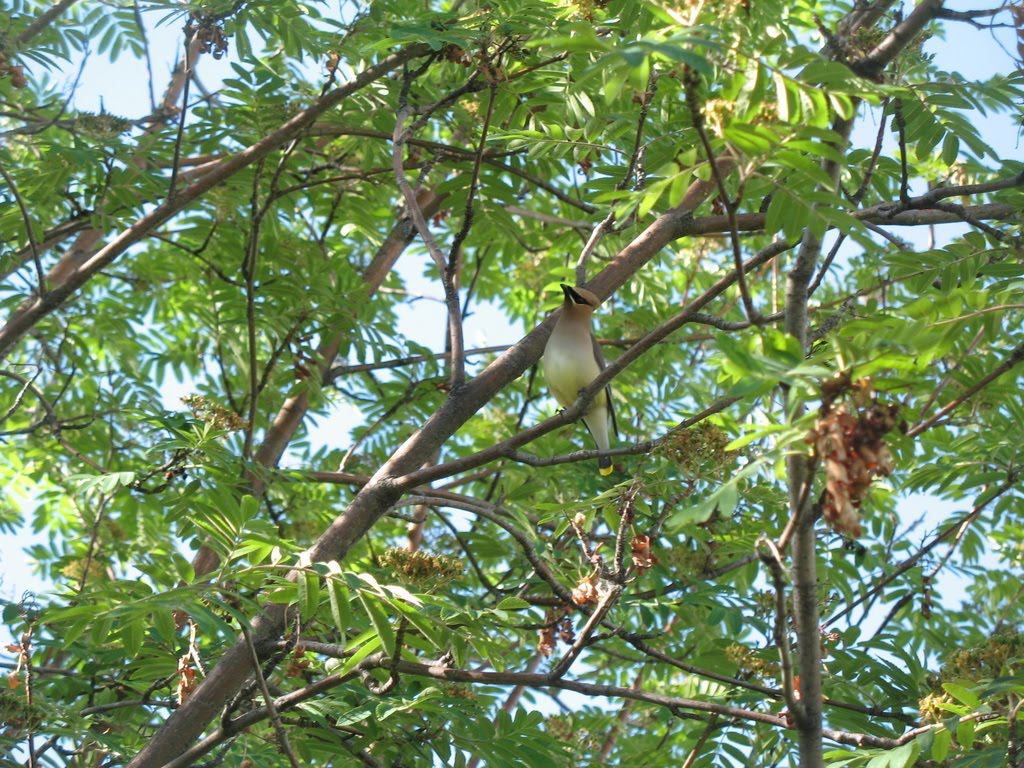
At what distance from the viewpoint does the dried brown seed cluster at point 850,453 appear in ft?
7.47

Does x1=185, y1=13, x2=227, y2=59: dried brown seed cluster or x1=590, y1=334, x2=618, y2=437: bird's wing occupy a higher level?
x1=185, y1=13, x2=227, y2=59: dried brown seed cluster

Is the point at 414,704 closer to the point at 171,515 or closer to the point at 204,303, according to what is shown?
the point at 171,515

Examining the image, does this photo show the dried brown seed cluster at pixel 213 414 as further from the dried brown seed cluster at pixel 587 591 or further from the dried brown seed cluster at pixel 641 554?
the dried brown seed cluster at pixel 641 554

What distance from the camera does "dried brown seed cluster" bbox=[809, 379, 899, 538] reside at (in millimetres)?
2277

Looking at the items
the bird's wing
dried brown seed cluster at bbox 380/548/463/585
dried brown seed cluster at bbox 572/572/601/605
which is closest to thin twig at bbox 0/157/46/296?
dried brown seed cluster at bbox 380/548/463/585

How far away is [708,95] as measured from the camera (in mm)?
4277

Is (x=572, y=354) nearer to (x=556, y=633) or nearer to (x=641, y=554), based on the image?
(x=556, y=633)

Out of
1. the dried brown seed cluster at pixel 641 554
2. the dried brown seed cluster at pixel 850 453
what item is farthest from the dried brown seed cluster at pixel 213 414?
the dried brown seed cluster at pixel 850 453

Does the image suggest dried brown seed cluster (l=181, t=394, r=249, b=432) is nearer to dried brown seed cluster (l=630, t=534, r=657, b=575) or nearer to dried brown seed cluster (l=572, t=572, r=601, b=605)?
dried brown seed cluster (l=572, t=572, r=601, b=605)

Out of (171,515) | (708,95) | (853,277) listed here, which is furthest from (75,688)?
(853,277)

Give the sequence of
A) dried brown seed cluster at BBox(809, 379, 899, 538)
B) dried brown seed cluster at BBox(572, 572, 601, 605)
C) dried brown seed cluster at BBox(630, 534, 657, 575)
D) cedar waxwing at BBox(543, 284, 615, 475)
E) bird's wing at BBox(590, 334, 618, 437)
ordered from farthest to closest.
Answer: bird's wing at BBox(590, 334, 618, 437) → cedar waxwing at BBox(543, 284, 615, 475) → dried brown seed cluster at BBox(572, 572, 601, 605) → dried brown seed cluster at BBox(630, 534, 657, 575) → dried brown seed cluster at BBox(809, 379, 899, 538)

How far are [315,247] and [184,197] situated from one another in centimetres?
167

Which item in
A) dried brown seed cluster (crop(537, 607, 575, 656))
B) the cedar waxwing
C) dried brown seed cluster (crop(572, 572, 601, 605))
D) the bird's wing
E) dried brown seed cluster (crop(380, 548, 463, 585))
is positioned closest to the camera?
dried brown seed cluster (crop(572, 572, 601, 605))

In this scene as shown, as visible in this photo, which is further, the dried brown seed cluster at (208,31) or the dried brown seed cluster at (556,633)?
the dried brown seed cluster at (208,31)
